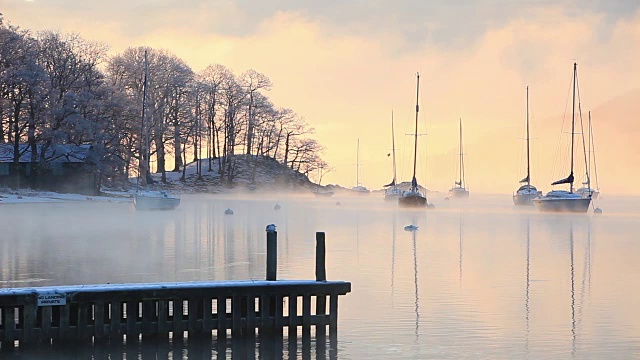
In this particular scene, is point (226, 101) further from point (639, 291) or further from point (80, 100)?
point (639, 291)

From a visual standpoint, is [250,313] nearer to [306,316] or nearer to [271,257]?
[306,316]

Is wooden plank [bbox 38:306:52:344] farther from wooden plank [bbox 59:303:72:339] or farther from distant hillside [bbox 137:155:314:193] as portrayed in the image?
distant hillside [bbox 137:155:314:193]

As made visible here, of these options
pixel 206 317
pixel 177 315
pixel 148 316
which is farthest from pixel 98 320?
pixel 206 317

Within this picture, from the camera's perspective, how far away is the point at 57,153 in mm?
81625

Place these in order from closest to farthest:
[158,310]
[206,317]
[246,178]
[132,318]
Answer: [132,318] → [158,310] → [206,317] → [246,178]

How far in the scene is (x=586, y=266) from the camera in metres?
37.6

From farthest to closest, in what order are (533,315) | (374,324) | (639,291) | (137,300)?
(639,291) < (533,315) < (374,324) < (137,300)

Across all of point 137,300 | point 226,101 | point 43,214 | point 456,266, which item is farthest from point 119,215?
point 226,101

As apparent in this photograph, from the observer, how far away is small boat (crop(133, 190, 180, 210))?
245 feet

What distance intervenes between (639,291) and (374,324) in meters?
11.8

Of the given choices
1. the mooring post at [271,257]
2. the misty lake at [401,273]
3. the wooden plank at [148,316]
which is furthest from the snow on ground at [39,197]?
the wooden plank at [148,316]

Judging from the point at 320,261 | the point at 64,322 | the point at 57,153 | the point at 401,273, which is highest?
the point at 57,153

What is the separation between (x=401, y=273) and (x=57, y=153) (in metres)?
56.1

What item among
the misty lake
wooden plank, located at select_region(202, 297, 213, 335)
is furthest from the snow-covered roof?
wooden plank, located at select_region(202, 297, 213, 335)
